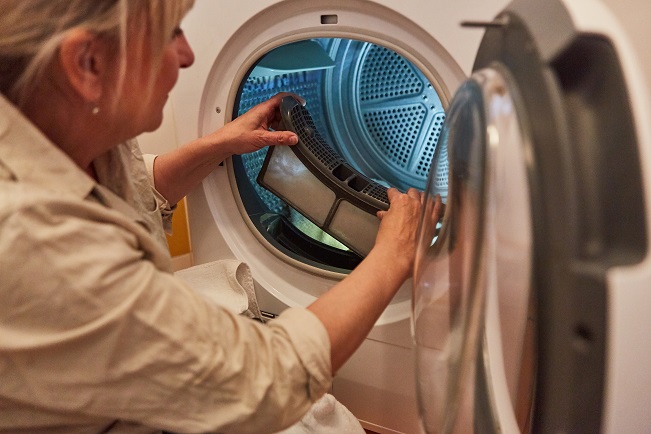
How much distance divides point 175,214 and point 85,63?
0.92 m

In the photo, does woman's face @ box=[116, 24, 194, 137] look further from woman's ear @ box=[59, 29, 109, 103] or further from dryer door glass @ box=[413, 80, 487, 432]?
dryer door glass @ box=[413, 80, 487, 432]

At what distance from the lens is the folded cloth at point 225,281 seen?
38.1 inches

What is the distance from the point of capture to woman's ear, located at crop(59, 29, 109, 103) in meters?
0.46

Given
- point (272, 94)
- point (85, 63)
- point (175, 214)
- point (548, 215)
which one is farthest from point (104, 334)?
point (175, 214)

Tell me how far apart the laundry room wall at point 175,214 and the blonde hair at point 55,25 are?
27.5 inches

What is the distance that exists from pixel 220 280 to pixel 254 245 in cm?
10

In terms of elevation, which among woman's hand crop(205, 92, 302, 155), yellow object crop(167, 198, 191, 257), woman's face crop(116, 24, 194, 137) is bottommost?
yellow object crop(167, 198, 191, 257)

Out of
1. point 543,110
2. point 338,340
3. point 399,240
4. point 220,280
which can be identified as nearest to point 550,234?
point 543,110

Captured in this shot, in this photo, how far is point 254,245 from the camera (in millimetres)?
1049

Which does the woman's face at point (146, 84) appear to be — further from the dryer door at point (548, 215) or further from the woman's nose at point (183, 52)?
the dryer door at point (548, 215)

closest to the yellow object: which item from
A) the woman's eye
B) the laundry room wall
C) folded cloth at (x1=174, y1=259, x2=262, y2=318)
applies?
the laundry room wall

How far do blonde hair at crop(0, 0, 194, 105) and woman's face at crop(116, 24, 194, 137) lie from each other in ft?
0.04

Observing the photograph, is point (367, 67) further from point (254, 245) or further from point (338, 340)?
point (338, 340)

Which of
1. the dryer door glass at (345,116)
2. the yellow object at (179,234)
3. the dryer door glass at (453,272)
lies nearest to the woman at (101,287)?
the dryer door glass at (453,272)
